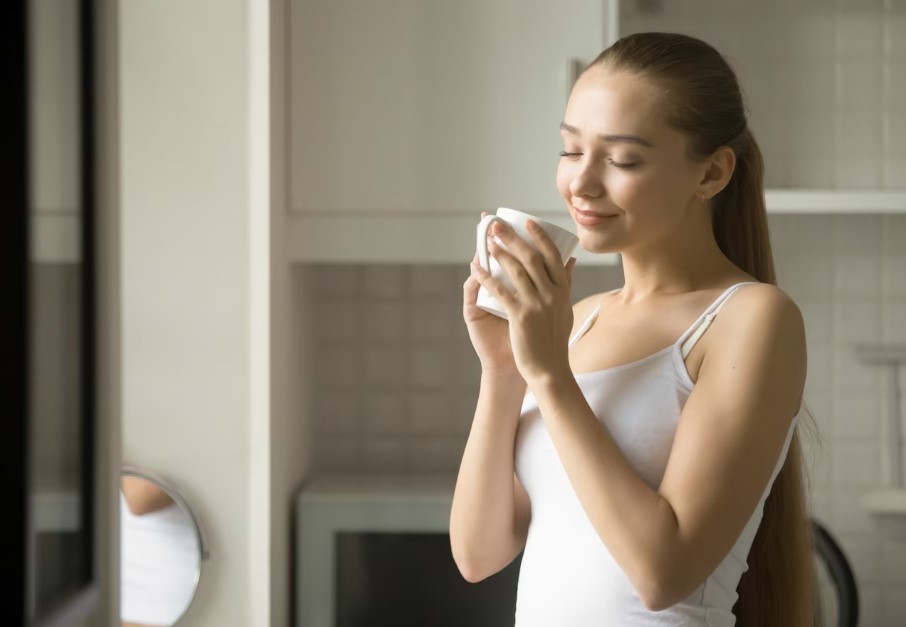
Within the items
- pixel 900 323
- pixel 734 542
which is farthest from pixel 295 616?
pixel 900 323

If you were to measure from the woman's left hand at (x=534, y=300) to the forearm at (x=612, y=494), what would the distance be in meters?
0.02

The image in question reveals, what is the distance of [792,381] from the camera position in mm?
821

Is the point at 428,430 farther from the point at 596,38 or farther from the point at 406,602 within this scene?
the point at 596,38

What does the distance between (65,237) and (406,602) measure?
1222 mm

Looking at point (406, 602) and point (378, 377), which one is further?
point (378, 377)

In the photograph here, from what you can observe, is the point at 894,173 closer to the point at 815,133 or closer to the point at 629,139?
the point at 815,133

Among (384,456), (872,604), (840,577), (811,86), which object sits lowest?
(872,604)

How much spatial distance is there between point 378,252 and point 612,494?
2.84 feet

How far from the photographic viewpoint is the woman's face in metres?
0.86

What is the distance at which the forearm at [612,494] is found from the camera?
78 cm

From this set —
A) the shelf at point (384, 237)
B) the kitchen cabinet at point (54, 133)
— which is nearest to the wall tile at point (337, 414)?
the shelf at point (384, 237)

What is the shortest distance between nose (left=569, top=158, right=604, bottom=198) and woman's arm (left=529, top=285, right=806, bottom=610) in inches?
6.2

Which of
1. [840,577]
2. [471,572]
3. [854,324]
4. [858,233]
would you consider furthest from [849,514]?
[471,572]

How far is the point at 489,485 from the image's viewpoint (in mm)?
980
